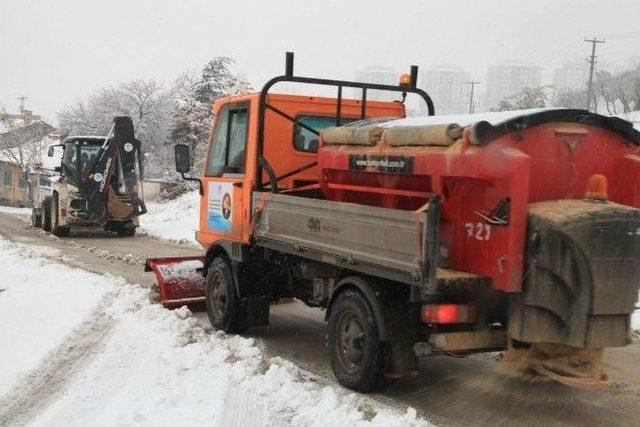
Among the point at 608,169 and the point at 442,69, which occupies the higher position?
the point at 442,69

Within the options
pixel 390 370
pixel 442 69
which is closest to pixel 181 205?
pixel 390 370

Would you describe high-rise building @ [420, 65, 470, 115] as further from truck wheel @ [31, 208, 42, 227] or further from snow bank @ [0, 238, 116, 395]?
snow bank @ [0, 238, 116, 395]

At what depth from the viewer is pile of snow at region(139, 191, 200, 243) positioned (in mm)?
20078

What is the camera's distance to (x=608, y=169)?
5230 mm

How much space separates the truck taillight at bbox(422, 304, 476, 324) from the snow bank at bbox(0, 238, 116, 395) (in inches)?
142

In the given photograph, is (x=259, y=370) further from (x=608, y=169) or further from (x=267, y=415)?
(x=608, y=169)

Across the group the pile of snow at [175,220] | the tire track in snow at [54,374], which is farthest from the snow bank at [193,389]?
the pile of snow at [175,220]

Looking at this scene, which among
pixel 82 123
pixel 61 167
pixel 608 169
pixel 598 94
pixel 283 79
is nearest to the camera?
pixel 608 169

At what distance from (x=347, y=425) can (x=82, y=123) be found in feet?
157

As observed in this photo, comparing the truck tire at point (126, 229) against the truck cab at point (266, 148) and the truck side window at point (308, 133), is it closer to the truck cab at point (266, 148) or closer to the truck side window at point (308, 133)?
the truck cab at point (266, 148)

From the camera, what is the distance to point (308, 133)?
773 centimetres

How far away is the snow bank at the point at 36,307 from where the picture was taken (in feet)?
22.2

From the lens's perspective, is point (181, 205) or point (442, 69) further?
point (442, 69)

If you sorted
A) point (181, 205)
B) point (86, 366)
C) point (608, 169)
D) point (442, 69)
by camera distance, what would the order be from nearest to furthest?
point (608, 169)
point (86, 366)
point (181, 205)
point (442, 69)
